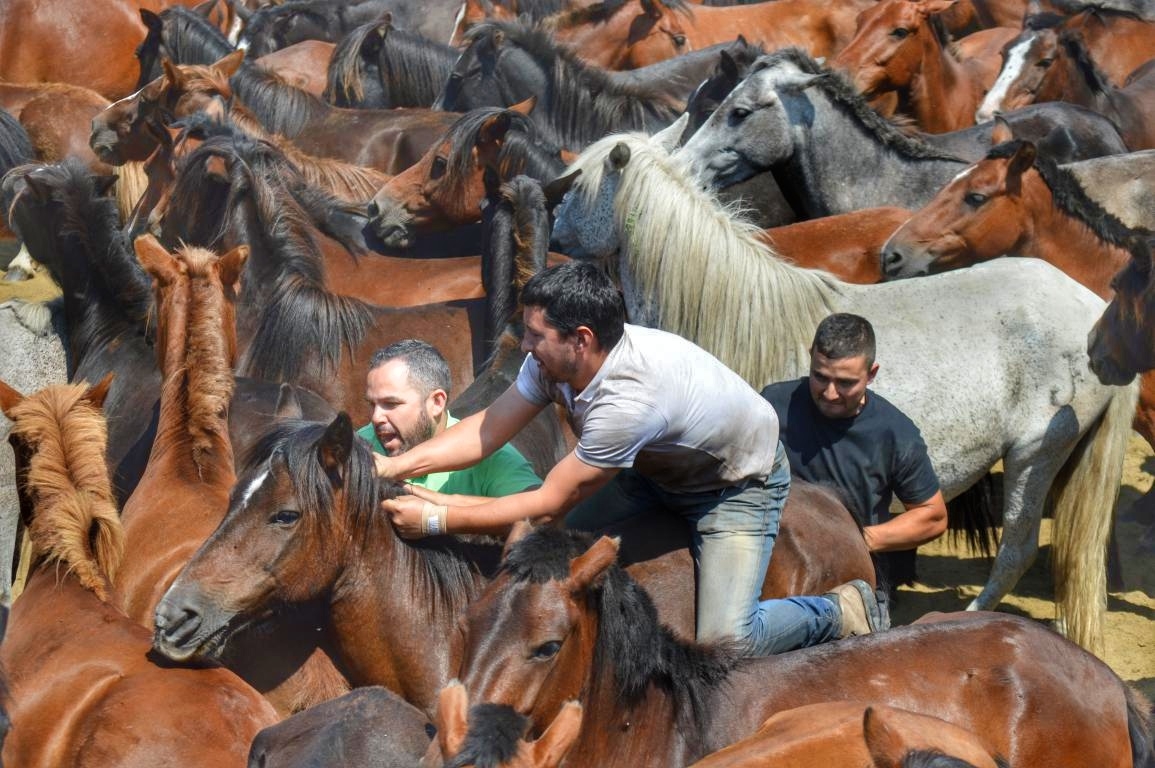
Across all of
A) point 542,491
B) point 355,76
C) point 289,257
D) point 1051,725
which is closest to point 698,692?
point 542,491

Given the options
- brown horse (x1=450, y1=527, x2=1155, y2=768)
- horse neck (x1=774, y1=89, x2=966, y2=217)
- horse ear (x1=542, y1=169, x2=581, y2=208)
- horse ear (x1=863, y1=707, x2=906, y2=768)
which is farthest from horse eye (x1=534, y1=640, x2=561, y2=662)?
horse neck (x1=774, y1=89, x2=966, y2=217)

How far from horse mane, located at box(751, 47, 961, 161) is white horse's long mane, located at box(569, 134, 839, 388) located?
63.0 inches

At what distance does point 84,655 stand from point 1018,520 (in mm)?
3891

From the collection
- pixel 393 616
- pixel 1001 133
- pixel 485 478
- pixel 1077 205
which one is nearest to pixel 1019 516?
pixel 1077 205

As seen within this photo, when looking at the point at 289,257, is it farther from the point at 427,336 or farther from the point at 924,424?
the point at 924,424

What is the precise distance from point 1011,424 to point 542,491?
280 cm

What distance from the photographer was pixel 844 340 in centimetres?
462

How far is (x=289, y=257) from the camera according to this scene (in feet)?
→ 20.3

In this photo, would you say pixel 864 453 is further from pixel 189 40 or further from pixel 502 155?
pixel 189 40

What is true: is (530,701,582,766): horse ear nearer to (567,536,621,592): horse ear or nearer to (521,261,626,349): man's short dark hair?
(567,536,621,592): horse ear

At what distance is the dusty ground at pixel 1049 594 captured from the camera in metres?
5.86

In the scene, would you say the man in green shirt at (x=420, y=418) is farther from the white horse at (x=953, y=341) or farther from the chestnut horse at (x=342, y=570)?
the white horse at (x=953, y=341)

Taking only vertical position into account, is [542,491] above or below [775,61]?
below

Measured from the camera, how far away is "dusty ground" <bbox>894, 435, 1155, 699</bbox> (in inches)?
231
